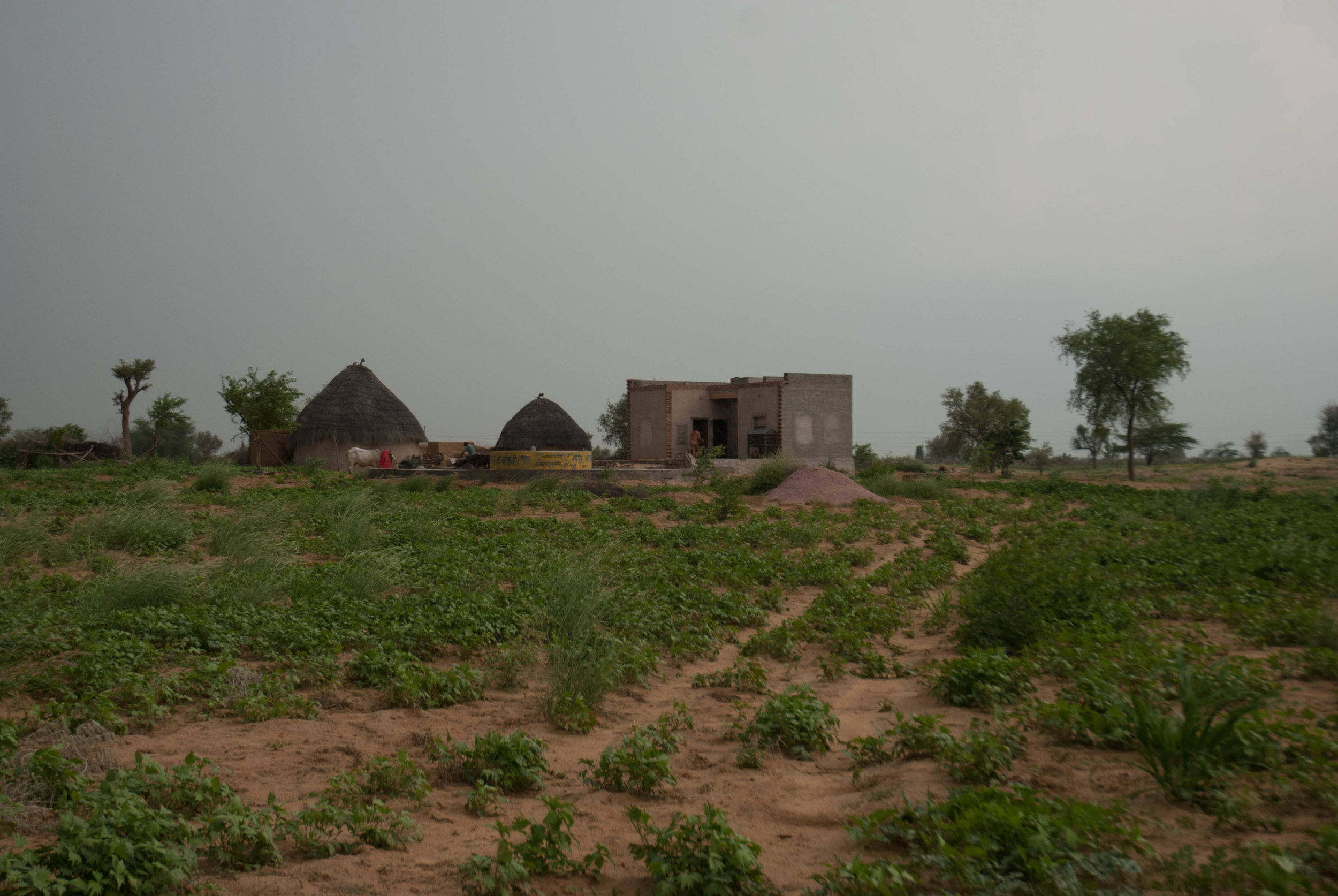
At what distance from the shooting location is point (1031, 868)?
7.89 ft

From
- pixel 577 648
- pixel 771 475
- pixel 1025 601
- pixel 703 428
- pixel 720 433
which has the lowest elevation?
pixel 577 648

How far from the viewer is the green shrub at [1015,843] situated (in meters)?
2.41

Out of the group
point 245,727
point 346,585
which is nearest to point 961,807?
point 245,727

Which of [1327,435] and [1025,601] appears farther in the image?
[1327,435]

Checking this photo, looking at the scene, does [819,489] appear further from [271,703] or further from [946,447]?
[946,447]

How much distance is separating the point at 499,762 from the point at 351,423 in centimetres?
2955

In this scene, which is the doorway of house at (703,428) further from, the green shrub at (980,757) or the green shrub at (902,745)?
the green shrub at (980,757)

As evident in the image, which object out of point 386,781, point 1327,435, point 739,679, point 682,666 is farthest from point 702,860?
point 1327,435

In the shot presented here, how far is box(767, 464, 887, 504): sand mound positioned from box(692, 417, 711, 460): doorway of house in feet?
41.1

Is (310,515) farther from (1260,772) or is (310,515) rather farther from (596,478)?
(1260,772)

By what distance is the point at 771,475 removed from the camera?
19.3m

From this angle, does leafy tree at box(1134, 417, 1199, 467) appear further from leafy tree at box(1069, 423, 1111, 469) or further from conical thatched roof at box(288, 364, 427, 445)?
conical thatched roof at box(288, 364, 427, 445)

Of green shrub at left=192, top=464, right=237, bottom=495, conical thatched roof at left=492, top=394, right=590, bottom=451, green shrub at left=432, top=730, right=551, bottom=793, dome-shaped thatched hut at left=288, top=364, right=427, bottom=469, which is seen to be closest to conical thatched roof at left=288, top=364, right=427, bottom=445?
dome-shaped thatched hut at left=288, top=364, right=427, bottom=469

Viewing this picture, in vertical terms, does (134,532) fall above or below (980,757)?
above
